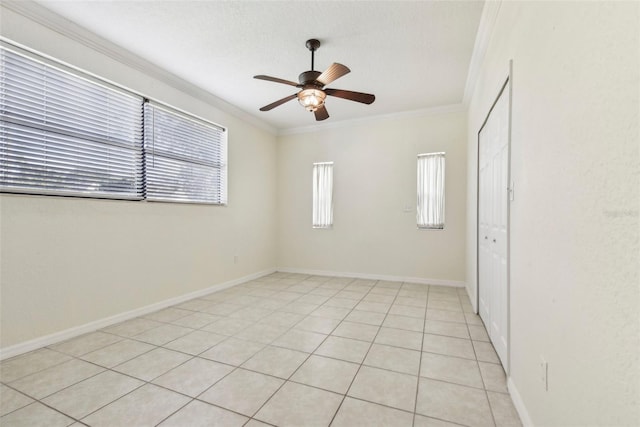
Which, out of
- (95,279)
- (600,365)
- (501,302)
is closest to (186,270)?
(95,279)

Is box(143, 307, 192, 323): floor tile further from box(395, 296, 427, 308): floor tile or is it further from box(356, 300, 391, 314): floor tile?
box(395, 296, 427, 308): floor tile

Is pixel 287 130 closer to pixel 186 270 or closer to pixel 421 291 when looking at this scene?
pixel 186 270

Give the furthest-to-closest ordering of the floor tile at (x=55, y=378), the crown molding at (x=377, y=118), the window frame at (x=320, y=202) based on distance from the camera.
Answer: the window frame at (x=320, y=202)
the crown molding at (x=377, y=118)
the floor tile at (x=55, y=378)

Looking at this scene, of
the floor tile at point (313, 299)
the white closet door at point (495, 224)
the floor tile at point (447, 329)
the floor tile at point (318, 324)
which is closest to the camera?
the white closet door at point (495, 224)

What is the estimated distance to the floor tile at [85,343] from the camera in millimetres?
2354

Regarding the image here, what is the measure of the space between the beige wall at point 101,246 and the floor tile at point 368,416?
2.64 meters

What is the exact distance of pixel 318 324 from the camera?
9.62ft

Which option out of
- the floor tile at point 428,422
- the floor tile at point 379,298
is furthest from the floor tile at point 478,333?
the floor tile at point 428,422

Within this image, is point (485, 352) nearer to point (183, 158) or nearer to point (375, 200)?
point (375, 200)

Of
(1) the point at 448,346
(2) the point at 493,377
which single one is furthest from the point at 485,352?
(2) the point at 493,377

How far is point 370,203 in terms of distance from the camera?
4.99 m

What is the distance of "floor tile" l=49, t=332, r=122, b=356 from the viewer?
2354mm

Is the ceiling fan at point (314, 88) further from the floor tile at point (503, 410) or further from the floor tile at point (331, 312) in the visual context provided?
the floor tile at point (503, 410)

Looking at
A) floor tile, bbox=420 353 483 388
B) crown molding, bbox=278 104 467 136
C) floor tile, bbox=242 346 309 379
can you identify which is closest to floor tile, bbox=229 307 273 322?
floor tile, bbox=242 346 309 379
